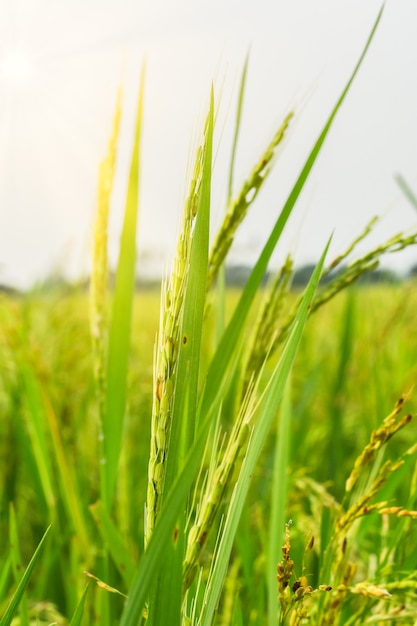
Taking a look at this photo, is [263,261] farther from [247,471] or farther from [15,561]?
[15,561]

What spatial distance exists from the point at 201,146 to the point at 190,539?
284 millimetres

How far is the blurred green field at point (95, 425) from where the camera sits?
1175 millimetres

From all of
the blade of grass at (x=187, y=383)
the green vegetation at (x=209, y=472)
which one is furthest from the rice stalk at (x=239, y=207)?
the blade of grass at (x=187, y=383)

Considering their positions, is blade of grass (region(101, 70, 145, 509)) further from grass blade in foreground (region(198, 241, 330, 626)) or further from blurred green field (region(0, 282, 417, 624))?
grass blade in foreground (region(198, 241, 330, 626))

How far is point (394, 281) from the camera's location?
133 inches

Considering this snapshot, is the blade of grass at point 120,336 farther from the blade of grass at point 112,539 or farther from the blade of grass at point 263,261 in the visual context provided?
the blade of grass at point 263,261

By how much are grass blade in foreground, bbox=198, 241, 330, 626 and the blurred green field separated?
281 millimetres

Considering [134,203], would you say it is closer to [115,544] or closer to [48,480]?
[115,544]

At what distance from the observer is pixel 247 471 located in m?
0.44

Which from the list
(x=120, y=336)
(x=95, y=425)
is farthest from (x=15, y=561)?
(x=95, y=425)

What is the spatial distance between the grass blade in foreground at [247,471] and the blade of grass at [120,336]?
31cm

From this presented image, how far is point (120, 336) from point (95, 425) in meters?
1.32

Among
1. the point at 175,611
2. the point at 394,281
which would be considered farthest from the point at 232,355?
the point at 394,281

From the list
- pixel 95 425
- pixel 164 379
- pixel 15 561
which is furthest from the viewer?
pixel 95 425
